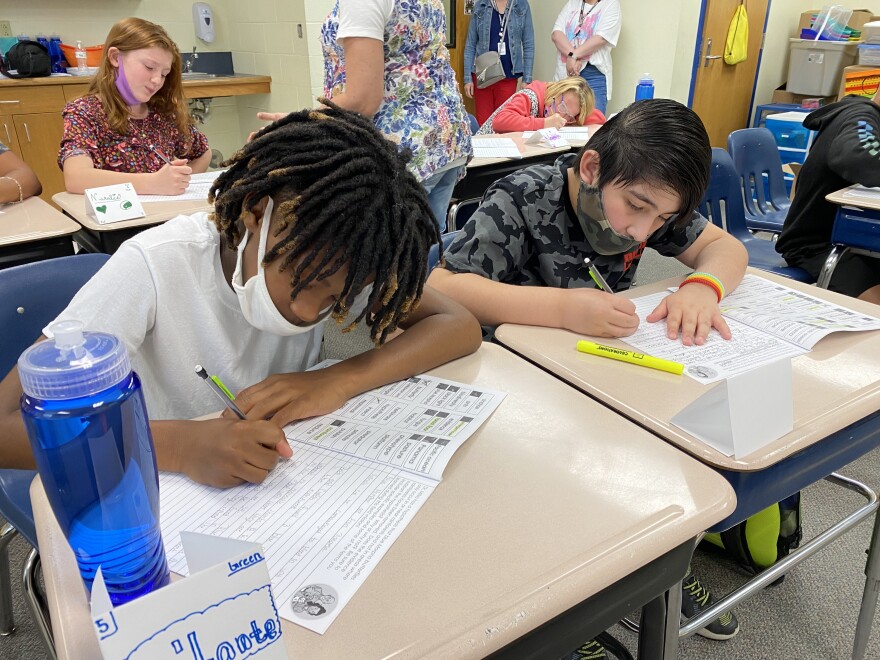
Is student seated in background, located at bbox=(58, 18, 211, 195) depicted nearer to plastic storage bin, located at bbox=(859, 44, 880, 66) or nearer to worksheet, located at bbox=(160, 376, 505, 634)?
worksheet, located at bbox=(160, 376, 505, 634)

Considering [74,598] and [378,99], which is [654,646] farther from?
[378,99]

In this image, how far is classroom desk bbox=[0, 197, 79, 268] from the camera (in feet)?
5.45

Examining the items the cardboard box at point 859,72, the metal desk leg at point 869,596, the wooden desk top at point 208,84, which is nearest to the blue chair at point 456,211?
the metal desk leg at point 869,596

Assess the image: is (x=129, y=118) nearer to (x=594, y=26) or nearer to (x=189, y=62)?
(x=189, y=62)

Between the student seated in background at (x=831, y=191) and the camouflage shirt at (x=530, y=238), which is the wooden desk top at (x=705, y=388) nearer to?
the camouflage shirt at (x=530, y=238)

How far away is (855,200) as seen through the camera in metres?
1.98

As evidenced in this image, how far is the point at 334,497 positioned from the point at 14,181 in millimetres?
1829

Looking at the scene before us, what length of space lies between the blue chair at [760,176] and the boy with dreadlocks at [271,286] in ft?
6.89

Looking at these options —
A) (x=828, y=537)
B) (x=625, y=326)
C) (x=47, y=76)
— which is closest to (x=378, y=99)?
(x=625, y=326)

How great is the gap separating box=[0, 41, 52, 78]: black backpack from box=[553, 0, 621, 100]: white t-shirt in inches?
138

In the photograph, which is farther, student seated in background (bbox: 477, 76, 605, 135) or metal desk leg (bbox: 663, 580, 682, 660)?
student seated in background (bbox: 477, 76, 605, 135)

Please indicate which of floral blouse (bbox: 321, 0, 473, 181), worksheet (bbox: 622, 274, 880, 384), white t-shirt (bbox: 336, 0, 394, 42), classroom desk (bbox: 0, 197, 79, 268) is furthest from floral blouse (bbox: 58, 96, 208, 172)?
worksheet (bbox: 622, 274, 880, 384)

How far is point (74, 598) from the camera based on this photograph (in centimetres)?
57

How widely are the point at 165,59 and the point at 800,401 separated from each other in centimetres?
210
